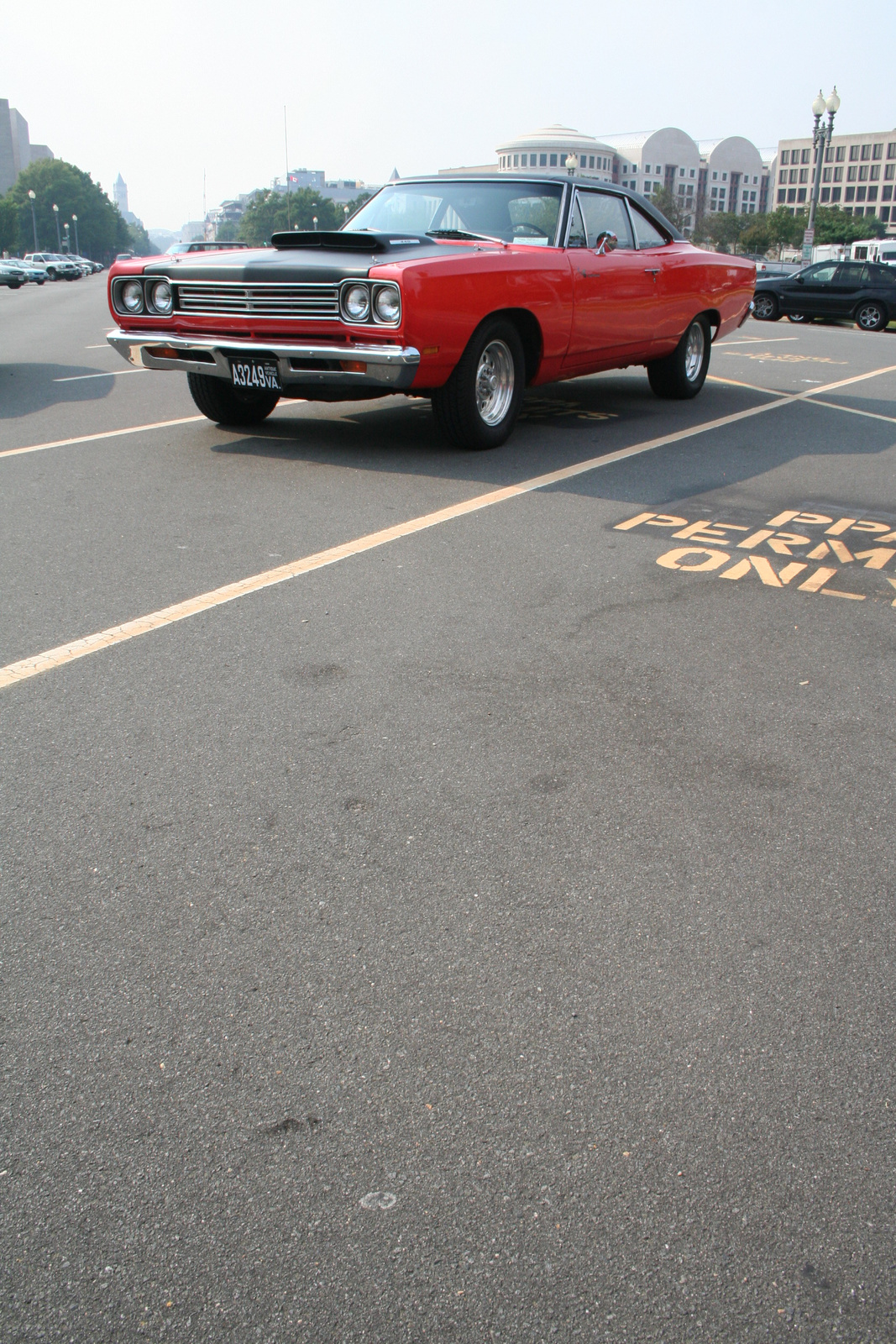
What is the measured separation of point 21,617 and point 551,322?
4436 millimetres

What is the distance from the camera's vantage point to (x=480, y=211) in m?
7.71

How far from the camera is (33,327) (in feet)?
61.9

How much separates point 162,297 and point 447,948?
602 cm

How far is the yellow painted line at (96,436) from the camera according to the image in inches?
299

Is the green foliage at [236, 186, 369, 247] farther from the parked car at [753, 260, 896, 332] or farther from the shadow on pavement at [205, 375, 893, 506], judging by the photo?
the shadow on pavement at [205, 375, 893, 506]

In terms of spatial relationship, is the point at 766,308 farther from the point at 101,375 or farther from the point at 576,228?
the point at 576,228

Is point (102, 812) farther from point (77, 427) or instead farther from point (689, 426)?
point (689, 426)

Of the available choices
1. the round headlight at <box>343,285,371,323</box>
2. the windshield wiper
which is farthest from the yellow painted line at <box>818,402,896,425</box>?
the round headlight at <box>343,285,371,323</box>

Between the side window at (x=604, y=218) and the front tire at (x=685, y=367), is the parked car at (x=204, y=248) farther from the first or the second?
the front tire at (x=685, y=367)

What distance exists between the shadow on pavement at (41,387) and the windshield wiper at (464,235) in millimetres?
3919

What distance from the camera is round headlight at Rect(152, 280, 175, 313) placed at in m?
7.16

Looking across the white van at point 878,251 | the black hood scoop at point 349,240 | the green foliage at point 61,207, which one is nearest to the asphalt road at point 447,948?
the black hood scoop at point 349,240

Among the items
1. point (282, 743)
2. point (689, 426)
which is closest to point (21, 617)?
point (282, 743)

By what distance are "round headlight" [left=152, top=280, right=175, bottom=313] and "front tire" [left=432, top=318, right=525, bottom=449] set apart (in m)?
1.84
